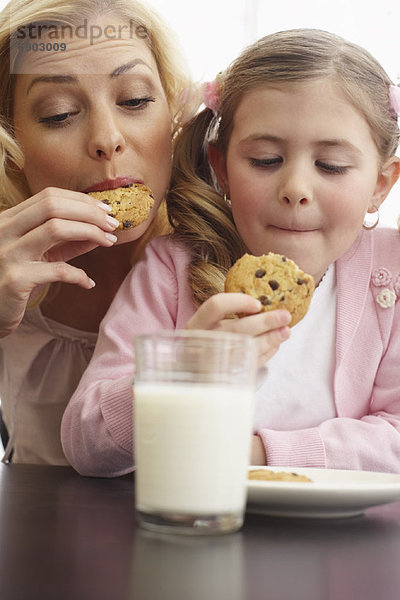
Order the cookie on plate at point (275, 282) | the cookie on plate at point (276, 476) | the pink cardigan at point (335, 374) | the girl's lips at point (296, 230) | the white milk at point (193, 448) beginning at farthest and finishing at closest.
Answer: the girl's lips at point (296, 230) → the pink cardigan at point (335, 374) → the cookie on plate at point (275, 282) → the cookie on plate at point (276, 476) → the white milk at point (193, 448)

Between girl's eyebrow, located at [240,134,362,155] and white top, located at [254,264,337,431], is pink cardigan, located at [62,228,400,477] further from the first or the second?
girl's eyebrow, located at [240,134,362,155]

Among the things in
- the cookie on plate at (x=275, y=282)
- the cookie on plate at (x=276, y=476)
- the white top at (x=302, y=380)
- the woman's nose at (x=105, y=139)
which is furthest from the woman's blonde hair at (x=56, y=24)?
the cookie on plate at (x=276, y=476)

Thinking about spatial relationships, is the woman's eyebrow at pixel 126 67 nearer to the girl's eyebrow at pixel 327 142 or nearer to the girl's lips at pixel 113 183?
the girl's lips at pixel 113 183

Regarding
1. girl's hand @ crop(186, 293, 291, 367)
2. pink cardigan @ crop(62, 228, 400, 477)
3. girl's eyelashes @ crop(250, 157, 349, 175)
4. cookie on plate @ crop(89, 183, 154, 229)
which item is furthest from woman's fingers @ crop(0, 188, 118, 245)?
girl's hand @ crop(186, 293, 291, 367)

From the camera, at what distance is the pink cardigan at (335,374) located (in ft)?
A: 4.25

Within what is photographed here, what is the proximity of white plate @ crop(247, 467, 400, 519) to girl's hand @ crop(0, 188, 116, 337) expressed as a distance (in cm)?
73

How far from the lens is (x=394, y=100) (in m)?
1.71

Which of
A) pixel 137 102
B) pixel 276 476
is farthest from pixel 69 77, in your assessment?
pixel 276 476

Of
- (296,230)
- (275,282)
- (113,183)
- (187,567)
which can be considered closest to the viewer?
(187,567)

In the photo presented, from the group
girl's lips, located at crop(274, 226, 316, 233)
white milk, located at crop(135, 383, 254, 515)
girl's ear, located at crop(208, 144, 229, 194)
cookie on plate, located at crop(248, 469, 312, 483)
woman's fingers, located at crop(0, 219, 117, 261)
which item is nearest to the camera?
white milk, located at crop(135, 383, 254, 515)

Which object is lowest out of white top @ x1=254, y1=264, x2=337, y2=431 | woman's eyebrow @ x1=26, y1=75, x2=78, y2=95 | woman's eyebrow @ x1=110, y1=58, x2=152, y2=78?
white top @ x1=254, y1=264, x2=337, y2=431

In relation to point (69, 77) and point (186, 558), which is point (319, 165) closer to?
point (69, 77)

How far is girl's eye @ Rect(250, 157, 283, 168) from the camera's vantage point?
154 cm

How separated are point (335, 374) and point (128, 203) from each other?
0.55 metres
